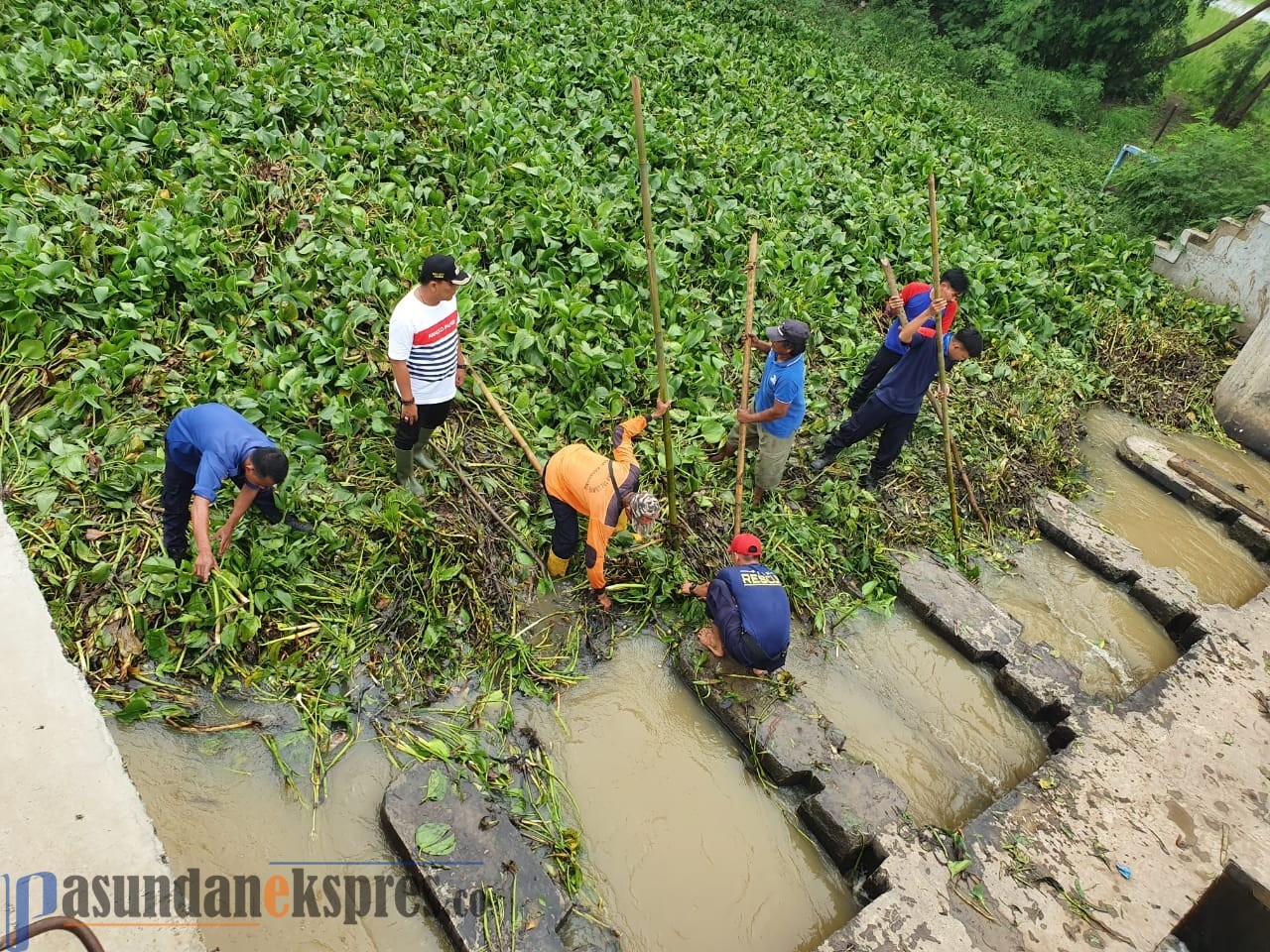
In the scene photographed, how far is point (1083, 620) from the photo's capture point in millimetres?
5461

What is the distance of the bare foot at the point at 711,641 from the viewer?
14.0 ft

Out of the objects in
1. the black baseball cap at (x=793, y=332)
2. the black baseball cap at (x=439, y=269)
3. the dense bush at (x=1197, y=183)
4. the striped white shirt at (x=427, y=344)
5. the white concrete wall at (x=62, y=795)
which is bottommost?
the white concrete wall at (x=62, y=795)

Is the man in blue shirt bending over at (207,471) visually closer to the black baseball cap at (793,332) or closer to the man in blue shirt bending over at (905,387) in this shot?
the black baseball cap at (793,332)

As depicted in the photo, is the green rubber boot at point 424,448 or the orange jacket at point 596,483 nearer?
the orange jacket at point 596,483

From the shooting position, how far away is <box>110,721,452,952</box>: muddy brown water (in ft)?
9.95

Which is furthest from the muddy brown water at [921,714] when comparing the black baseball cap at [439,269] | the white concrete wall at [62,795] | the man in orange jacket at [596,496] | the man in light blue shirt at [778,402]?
the white concrete wall at [62,795]

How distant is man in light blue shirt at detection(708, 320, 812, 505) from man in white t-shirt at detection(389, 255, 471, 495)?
1.86 metres

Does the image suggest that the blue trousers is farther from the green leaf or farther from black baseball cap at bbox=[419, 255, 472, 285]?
the green leaf

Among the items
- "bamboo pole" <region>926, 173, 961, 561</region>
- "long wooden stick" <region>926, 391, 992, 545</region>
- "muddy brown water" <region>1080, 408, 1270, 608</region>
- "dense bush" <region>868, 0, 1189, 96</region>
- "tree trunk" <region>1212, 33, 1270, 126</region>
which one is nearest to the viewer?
"bamboo pole" <region>926, 173, 961, 561</region>

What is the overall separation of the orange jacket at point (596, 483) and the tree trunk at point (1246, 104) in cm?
1909

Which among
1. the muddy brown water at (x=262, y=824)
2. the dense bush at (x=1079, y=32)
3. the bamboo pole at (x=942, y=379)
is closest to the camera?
the muddy brown water at (x=262, y=824)

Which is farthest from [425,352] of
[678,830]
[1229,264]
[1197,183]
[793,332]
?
[1197,183]

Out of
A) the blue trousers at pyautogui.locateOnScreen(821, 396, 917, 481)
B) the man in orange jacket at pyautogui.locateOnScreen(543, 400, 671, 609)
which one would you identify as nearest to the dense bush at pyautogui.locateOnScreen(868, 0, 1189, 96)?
the blue trousers at pyautogui.locateOnScreen(821, 396, 917, 481)

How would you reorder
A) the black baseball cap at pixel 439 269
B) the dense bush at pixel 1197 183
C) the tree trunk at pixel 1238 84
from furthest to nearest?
the tree trunk at pixel 1238 84
the dense bush at pixel 1197 183
the black baseball cap at pixel 439 269
